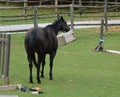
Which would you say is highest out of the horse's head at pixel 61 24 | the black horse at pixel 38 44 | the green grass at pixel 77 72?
the horse's head at pixel 61 24

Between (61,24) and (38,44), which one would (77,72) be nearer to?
(61,24)

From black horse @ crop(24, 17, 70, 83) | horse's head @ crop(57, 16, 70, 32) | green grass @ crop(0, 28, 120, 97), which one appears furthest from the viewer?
horse's head @ crop(57, 16, 70, 32)

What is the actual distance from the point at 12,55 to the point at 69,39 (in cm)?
456

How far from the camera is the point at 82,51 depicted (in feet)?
60.1

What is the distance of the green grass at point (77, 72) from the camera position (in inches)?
413

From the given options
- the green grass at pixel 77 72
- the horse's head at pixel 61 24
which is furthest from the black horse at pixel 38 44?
the horse's head at pixel 61 24

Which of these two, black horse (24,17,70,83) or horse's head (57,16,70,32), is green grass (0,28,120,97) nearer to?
black horse (24,17,70,83)

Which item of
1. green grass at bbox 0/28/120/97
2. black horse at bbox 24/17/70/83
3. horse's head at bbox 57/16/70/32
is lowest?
green grass at bbox 0/28/120/97

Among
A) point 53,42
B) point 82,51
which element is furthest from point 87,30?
point 53,42

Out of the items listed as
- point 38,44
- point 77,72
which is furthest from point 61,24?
point 38,44

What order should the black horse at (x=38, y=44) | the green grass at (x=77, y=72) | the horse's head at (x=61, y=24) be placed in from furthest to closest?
the horse's head at (x=61, y=24)
the black horse at (x=38, y=44)
the green grass at (x=77, y=72)

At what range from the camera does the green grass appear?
1050cm

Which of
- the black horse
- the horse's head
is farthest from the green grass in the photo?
the horse's head

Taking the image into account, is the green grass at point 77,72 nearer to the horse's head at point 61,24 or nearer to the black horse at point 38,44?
the black horse at point 38,44
